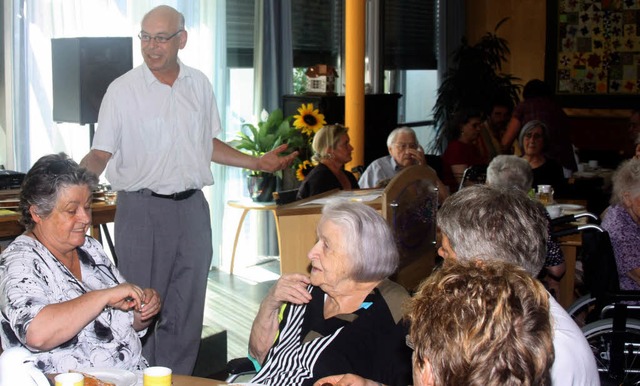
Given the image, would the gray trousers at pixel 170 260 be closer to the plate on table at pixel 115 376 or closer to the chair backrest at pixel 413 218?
the chair backrest at pixel 413 218

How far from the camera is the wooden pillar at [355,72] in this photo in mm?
6871

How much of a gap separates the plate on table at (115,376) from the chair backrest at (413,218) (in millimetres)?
1713

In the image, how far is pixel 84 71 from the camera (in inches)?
194

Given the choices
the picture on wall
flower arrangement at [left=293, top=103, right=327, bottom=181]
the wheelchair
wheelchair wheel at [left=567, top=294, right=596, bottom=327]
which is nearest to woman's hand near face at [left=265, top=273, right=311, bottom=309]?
the wheelchair

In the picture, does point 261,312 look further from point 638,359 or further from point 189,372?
point 638,359

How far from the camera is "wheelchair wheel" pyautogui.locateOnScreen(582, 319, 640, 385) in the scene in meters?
3.83

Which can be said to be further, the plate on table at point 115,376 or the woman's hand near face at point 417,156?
the woman's hand near face at point 417,156

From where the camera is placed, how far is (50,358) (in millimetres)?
2607

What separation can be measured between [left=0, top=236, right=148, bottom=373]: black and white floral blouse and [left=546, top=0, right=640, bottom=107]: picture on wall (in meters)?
8.25

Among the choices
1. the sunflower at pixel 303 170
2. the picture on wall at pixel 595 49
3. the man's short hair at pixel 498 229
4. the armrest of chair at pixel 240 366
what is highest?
the picture on wall at pixel 595 49

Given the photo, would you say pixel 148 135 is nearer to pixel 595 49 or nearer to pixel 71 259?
pixel 71 259

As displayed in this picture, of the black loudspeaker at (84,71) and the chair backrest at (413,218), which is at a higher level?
the black loudspeaker at (84,71)

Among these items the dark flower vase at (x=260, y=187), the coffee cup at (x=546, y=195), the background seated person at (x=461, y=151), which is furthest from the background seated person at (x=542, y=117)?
the dark flower vase at (x=260, y=187)

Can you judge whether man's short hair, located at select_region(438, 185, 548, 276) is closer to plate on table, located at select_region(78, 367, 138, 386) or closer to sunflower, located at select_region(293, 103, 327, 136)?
plate on table, located at select_region(78, 367, 138, 386)
